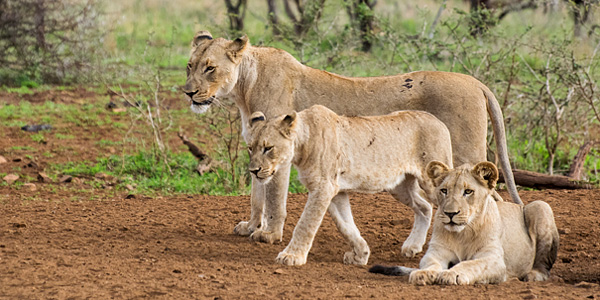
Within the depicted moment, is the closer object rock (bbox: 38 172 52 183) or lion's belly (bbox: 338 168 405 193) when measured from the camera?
lion's belly (bbox: 338 168 405 193)

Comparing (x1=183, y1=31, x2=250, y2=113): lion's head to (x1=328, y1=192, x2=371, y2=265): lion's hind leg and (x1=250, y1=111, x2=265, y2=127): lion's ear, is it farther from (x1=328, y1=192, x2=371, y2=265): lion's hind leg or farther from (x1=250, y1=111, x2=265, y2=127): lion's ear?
(x1=328, y1=192, x2=371, y2=265): lion's hind leg

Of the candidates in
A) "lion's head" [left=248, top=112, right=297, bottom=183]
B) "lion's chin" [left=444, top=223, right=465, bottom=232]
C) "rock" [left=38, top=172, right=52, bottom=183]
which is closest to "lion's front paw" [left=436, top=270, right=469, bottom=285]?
"lion's chin" [left=444, top=223, right=465, bottom=232]

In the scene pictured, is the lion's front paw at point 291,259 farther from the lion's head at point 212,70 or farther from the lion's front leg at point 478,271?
the lion's head at point 212,70

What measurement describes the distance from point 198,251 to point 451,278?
2.10 m

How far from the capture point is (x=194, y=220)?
7203 mm

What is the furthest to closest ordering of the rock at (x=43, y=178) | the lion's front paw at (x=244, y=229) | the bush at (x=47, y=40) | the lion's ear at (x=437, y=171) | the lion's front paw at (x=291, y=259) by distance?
1. the bush at (x=47, y=40)
2. the rock at (x=43, y=178)
3. the lion's front paw at (x=244, y=229)
4. the lion's front paw at (x=291, y=259)
5. the lion's ear at (x=437, y=171)

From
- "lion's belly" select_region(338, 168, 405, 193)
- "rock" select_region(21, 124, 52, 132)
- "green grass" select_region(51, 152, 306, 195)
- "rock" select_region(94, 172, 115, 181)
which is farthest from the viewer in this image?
"rock" select_region(21, 124, 52, 132)

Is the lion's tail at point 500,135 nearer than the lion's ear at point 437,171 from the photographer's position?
No

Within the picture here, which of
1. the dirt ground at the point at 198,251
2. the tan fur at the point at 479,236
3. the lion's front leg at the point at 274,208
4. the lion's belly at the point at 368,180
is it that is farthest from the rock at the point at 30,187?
the tan fur at the point at 479,236

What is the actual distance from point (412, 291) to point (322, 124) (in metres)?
1.52

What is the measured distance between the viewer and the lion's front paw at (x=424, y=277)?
16.1 ft

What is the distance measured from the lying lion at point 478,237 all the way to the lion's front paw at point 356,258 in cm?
46

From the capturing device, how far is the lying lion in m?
5.04

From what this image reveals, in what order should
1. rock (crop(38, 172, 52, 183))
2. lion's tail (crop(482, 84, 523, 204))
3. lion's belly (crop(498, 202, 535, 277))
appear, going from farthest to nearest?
rock (crop(38, 172, 52, 183)) < lion's tail (crop(482, 84, 523, 204)) < lion's belly (crop(498, 202, 535, 277))
